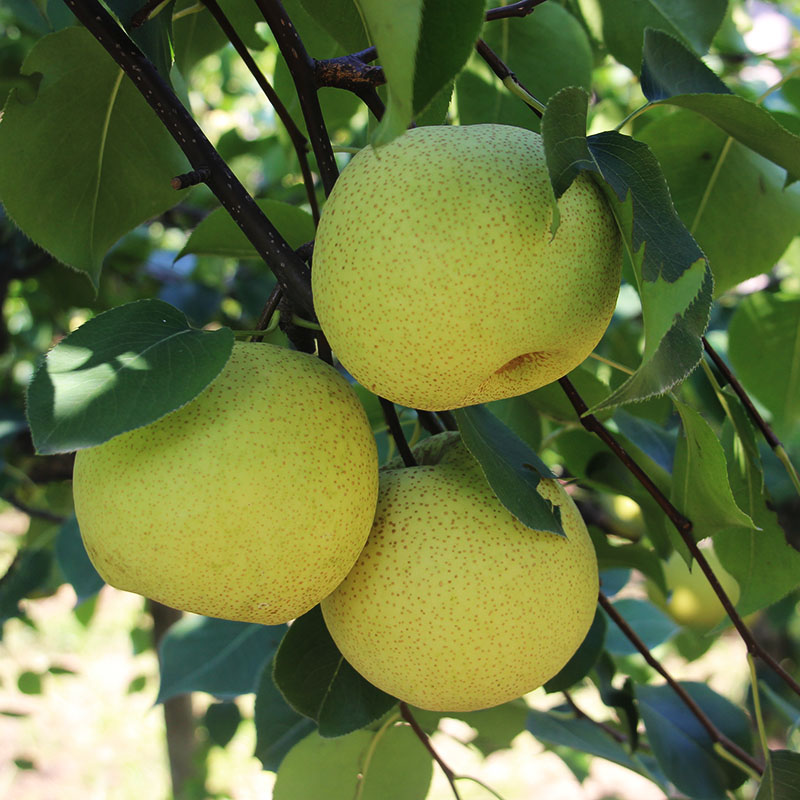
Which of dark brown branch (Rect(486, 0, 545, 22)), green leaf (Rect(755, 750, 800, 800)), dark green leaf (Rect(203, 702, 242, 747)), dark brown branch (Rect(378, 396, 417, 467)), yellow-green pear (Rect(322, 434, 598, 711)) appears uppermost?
dark brown branch (Rect(486, 0, 545, 22))

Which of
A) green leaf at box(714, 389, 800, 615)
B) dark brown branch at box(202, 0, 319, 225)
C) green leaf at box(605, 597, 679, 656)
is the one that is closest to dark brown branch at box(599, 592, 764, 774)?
green leaf at box(714, 389, 800, 615)

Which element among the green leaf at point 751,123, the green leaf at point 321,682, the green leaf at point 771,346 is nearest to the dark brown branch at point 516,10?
the green leaf at point 751,123

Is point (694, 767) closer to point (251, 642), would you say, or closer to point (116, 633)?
point (251, 642)

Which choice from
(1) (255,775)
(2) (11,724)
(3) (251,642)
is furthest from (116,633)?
(3) (251,642)

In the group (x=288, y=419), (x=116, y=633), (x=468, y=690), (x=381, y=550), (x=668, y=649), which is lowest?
(x=668, y=649)

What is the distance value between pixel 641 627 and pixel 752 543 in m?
0.76

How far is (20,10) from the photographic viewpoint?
1433mm

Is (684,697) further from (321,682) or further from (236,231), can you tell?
(236,231)

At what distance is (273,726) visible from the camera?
133 cm

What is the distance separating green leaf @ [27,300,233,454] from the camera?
0.61 m

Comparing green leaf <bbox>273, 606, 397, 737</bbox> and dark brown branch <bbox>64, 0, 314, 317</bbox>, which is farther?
green leaf <bbox>273, 606, 397, 737</bbox>

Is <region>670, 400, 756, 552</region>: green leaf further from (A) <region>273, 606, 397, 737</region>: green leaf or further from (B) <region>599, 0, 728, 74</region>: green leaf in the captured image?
(B) <region>599, 0, 728, 74</region>: green leaf

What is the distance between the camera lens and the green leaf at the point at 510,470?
2.45ft

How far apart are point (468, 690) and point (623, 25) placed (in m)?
0.83
